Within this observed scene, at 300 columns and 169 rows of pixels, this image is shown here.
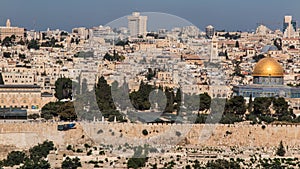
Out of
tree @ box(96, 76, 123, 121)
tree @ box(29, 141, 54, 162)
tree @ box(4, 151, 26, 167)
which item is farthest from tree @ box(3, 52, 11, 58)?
tree @ box(4, 151, 26, 167)

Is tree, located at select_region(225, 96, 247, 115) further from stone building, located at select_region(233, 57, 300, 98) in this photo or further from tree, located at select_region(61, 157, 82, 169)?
tree, located at select_region(61, 157, 82, 169)

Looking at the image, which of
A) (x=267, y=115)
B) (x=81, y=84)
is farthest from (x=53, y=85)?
(x=267, y=115)

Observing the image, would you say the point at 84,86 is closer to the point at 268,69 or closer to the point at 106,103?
the point at 106,103

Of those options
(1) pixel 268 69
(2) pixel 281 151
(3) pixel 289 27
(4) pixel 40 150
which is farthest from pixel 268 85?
(3) pixel 289 27

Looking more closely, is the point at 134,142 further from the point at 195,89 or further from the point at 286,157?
the point at 195,89

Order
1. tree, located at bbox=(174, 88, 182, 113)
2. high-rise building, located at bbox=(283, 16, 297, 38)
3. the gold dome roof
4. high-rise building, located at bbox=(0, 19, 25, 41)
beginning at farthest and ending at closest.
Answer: high-rise building, located at bbox=(283, 16, 297, 38) → high-rise building, located at bbox=(0, 19, 25, 41) → the gold dome roof → tree, located at bbox=(174, 88, 182, 113)

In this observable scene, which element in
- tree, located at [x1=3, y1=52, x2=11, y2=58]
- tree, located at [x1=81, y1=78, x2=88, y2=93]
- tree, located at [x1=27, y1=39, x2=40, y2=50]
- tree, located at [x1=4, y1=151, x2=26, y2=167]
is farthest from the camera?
tree, located at [x1=27, y1=39, x2=40, y2=50]

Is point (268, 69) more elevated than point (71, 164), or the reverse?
point (268, 69)
